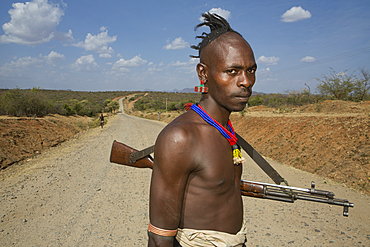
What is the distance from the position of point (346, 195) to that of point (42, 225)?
684 centimetres

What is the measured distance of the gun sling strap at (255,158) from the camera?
5.21 feet

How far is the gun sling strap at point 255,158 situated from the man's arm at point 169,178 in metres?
0.56

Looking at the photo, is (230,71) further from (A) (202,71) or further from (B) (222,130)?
(B) (222,130)

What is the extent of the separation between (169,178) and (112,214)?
13.7 feet

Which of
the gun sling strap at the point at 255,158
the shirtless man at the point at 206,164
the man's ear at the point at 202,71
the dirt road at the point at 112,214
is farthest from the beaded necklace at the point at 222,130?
the dirt road at the point at 112,214

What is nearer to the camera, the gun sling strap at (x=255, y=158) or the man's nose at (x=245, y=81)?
the man's nose at (x=245, y=81)

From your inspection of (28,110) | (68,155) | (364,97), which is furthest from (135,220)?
(364,97)

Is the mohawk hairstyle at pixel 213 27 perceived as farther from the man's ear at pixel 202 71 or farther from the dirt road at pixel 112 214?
the dirt road at pixel 112 214

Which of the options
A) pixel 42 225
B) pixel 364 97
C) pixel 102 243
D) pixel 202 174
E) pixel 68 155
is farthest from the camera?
pixel 364 97

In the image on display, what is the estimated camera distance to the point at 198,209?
3.62ft

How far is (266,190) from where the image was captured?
5.35 feet

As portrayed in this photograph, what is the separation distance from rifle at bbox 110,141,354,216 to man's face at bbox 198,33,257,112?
68 cm

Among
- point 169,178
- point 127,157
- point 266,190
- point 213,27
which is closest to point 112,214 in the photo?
point 127,157

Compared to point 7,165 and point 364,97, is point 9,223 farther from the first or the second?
point 364,97
